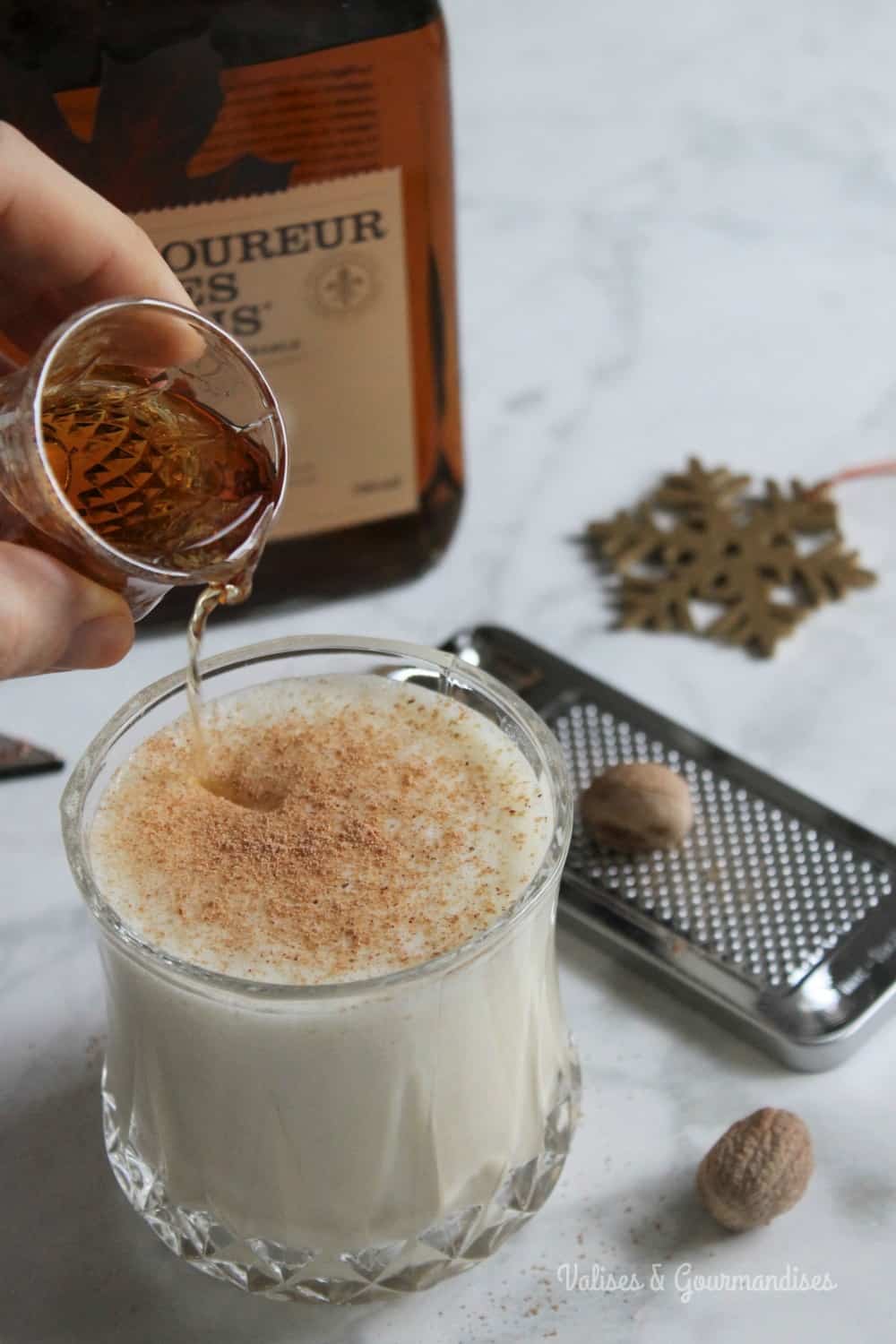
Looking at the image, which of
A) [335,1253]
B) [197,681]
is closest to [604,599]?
[197,681]

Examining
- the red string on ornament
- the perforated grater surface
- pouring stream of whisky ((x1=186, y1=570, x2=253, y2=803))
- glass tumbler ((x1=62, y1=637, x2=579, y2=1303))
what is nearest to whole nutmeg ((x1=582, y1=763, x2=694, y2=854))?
the perforated grater surface

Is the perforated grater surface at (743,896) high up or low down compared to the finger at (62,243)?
down

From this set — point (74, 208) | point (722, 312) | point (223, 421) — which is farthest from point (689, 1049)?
point (722, 312)

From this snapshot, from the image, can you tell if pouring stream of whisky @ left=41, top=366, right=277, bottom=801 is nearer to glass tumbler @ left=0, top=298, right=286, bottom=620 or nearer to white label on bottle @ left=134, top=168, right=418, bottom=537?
glass tumbler @ left=0, top=298, right=286, bottom=620

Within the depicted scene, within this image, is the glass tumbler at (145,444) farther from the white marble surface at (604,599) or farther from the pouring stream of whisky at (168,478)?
the white marble surface at (604,599)

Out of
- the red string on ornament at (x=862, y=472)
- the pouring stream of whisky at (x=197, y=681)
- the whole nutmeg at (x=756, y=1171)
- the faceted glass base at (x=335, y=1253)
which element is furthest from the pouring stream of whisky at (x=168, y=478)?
the red string on ornament at (x=862, y=472)
